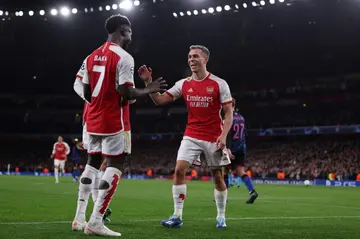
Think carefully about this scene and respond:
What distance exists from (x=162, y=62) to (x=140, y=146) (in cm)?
1097

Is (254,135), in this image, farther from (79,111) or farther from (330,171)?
(79,111)

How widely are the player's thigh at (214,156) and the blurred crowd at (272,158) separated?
26.7m

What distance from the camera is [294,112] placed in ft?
149

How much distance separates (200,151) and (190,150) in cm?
15

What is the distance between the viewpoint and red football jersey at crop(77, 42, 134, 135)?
5938mm

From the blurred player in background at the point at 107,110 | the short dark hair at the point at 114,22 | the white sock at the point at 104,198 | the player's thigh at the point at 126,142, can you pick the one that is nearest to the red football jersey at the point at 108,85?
the blurred player in background at the point at 107,110

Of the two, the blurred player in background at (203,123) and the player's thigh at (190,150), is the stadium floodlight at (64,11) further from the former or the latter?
the player's thigh at (190,150)

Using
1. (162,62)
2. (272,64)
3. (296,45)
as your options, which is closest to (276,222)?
(296,45)

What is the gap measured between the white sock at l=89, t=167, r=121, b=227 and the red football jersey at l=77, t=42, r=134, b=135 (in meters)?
0.46


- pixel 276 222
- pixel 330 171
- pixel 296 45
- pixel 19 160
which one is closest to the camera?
pixel 276 222

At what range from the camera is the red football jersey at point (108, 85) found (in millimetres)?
5938

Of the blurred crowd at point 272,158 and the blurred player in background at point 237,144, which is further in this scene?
the blurred crowd at point 272,158

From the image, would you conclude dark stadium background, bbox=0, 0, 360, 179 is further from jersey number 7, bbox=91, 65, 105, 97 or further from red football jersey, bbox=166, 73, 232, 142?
jersey number 7, bbox=91, 65, 105, 97

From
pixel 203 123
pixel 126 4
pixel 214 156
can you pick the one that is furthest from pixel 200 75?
pixel 126 4
